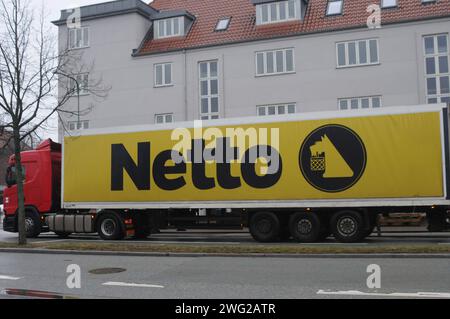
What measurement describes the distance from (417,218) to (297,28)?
17.5 metres

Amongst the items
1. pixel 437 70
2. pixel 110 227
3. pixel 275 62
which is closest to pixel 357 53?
pixel 437 70

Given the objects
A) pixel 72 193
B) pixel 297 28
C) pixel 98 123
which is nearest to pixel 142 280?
pixel 72 193

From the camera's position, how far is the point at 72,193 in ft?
61.4

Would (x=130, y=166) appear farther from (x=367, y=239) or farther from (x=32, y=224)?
(x=367, y=239)

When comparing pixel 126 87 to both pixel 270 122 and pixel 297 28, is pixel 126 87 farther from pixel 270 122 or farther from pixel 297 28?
pixel 270 122

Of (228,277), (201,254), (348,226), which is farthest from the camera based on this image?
(348,226)

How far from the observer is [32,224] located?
1948cm

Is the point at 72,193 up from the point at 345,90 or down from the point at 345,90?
down

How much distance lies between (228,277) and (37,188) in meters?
11.6

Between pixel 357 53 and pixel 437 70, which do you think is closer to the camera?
pixel 437 70

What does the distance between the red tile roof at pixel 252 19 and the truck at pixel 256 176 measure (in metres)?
14.5

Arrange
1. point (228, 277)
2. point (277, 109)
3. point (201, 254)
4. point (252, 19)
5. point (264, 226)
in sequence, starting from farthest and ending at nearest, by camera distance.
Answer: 1. point (252, 19)
2. point (277, 109)
3. point (264, 226)
4. point (201, 254)
5. point (228, 277)

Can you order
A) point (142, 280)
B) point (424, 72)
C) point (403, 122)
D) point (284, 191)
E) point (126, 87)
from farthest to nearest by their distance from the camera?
point (126, 87) → point (424, 72) → point (284, 191) → point (403, 122) → point (142, 280)

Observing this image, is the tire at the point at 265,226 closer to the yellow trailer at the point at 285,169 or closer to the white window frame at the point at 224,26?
the yellow trailer at the point at 285,169
